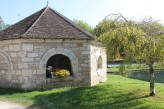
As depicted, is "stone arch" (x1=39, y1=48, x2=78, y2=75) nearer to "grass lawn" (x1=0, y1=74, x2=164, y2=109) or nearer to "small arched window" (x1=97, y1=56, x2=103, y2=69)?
"grass lawn" (x1=0, y1=74, x2=164, y2=109)

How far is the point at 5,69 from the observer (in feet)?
56.0

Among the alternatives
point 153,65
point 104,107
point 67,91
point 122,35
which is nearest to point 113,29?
point 122,35

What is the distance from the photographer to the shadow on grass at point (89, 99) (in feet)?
38.3

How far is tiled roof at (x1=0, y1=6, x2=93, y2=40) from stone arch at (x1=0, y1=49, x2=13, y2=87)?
0.95 meters

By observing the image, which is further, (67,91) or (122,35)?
(67,91)

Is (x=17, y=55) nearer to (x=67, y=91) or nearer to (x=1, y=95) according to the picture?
(x=1, y=95)

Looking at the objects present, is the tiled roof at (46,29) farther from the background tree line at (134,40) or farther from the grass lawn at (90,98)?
the background tree line at (134,40)

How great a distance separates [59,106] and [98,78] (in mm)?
6352

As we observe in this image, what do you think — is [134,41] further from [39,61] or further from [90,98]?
[39,61]

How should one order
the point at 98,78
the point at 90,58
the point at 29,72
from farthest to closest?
the point at 98,78 < the point at 90,58 < the point at 29,72

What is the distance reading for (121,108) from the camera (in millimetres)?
11133

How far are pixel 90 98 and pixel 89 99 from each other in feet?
0.51

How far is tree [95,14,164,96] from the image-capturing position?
11500 millimetres

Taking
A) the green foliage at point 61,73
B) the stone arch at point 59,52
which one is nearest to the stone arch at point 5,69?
the stone arch at point 59,52
